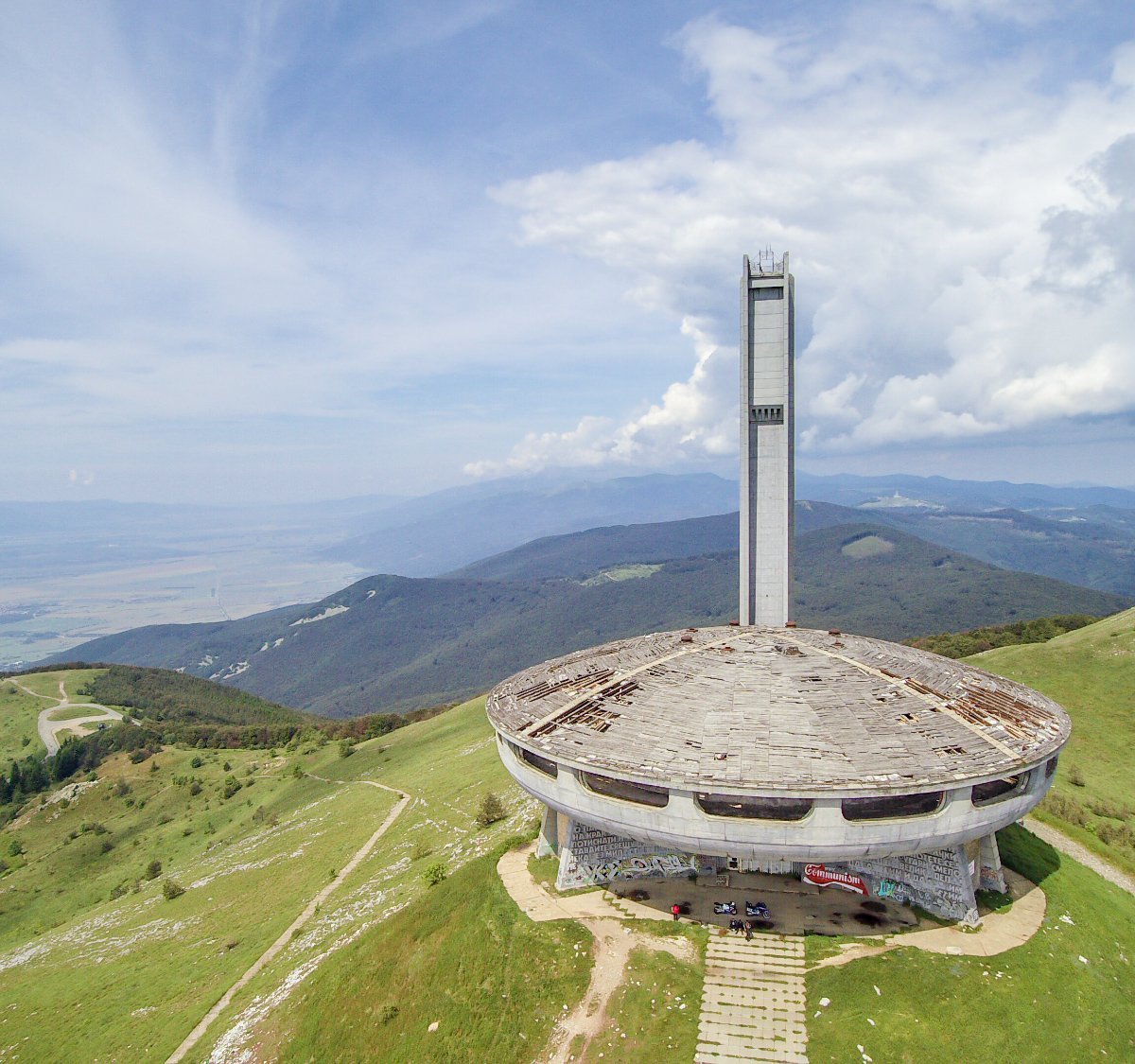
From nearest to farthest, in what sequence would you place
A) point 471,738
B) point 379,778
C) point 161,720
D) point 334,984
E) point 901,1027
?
1. point 901,1027
2. point 334,984
3. point 379,778
4. point 471,738
5. point 161,720

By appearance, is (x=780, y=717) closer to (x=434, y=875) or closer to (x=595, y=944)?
(x=595, y=944)

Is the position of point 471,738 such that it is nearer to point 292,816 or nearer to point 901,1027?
point 292,816

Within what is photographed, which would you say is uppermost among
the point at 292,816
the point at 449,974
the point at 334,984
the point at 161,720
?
the point at 449,974

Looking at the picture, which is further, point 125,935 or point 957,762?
point 125,935

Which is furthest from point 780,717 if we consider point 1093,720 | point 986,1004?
point 1093,720

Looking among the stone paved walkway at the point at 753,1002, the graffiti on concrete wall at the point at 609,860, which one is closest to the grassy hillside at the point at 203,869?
the graffiti on concrete wall at the point at 609,860

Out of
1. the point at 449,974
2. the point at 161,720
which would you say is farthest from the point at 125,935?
the point at 161,720

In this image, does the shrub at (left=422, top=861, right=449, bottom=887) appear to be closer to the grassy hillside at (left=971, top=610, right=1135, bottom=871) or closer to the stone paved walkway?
the stone paved walkway
